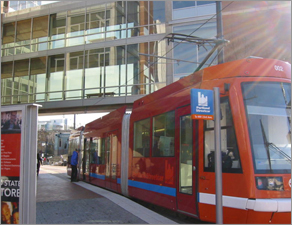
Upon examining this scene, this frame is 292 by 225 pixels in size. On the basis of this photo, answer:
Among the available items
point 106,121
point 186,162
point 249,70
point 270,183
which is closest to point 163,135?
point 186,162

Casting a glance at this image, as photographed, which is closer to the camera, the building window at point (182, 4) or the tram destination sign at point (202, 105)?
the tram destination sign at point (202, 105)

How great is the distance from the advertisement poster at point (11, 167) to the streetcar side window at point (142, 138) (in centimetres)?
476

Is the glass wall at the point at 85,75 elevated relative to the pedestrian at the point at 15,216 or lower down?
elevated

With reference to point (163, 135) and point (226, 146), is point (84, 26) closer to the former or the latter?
point (163, 135)

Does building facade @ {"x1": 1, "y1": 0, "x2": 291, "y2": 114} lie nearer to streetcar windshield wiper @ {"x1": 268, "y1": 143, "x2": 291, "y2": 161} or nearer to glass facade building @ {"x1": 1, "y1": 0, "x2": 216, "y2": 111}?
glass facade building @ {"x1": 1, "y1": 0, "x2": 216, "y2": 111}

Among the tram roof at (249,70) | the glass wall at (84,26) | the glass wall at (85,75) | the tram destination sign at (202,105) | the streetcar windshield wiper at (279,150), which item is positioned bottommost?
the streetcar windshield wiper at (279,150)

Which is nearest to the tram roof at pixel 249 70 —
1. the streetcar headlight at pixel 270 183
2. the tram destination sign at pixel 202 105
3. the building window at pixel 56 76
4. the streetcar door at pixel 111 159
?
the tram destination sign at pixel 202 105

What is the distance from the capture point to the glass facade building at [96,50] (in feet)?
65.7

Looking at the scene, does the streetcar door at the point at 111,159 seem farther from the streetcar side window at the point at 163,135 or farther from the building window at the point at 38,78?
the building window at the point at 38,78

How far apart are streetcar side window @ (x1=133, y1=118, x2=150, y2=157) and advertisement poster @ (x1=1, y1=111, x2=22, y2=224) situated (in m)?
4.76

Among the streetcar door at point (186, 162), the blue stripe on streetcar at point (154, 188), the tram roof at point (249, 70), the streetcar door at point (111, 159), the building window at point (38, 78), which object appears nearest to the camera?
the tram roof at point (249, 70)

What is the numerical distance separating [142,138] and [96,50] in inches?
580

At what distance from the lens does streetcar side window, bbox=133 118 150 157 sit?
8704 mm

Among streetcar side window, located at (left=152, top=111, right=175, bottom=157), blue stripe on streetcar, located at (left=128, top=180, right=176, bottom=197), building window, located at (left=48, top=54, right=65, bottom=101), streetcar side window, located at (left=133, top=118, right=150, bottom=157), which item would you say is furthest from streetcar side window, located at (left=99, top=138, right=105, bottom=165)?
building window, located at (left=48, top=54, right=65, bottom=101)
